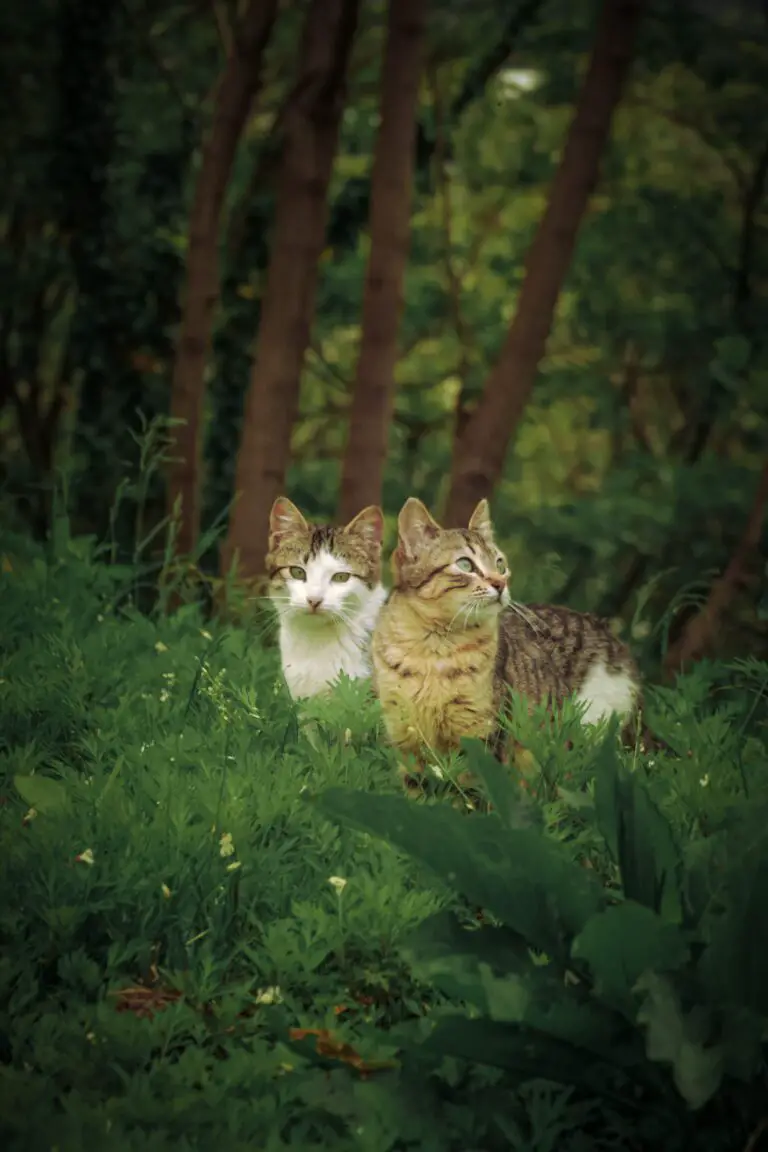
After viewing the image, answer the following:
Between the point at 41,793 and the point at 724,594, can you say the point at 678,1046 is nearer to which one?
the point at 41,793

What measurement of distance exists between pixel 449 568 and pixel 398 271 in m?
3.61

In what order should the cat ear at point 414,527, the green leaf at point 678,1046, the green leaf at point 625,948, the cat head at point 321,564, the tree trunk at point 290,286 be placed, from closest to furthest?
the green leaf at point 678,1046 < the green leaf at point 625,948 < the cat ear at point 414,527 < the cat head at point 321,564 < the tree trunk at point 290,286

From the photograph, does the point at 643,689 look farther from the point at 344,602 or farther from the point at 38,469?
the point at 38,469

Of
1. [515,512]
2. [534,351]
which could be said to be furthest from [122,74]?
[534,351]

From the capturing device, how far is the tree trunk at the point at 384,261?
8.47m

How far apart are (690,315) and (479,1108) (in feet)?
40.1

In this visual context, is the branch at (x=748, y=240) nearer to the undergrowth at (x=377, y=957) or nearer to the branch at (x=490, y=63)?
the branch at (x=490, y=63)

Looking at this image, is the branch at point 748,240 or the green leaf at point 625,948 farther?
the branch at point 748,240

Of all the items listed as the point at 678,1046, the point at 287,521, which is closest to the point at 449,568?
the point at 287,521

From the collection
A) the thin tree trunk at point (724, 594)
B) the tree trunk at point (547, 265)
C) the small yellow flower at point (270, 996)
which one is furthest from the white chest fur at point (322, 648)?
the thin tree trunk at point (724, 594)

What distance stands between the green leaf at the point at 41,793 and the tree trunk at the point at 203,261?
5388 millimetres

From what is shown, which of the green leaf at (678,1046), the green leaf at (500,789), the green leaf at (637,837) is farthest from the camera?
the green leaf at (500,789)

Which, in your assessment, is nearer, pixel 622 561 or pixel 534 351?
pixel 534 351

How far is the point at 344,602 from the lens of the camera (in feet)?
20.3
